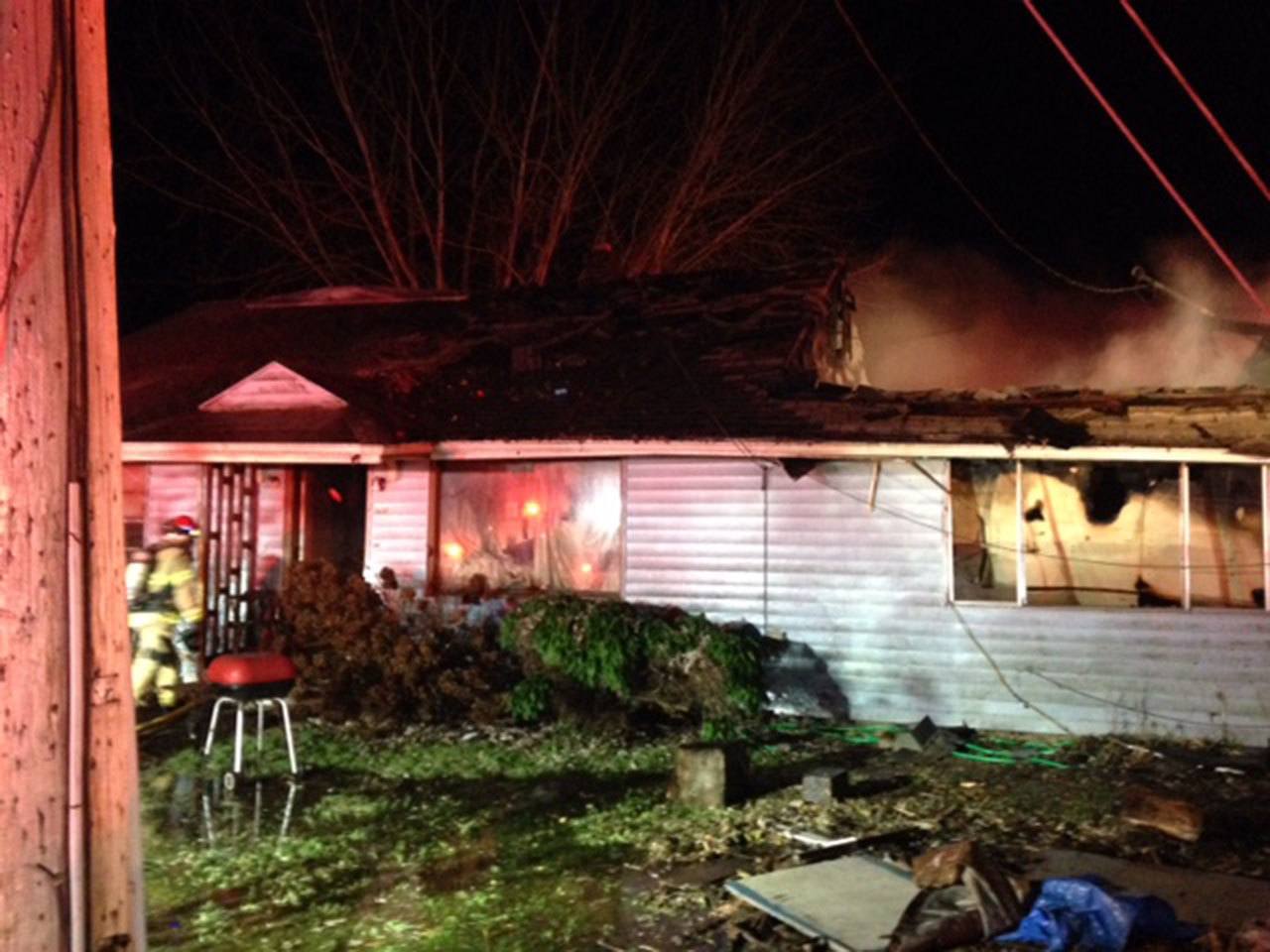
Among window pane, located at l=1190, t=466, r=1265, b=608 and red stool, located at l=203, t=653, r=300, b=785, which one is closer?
red stool, located at l=203, t=653, r=300, b=785

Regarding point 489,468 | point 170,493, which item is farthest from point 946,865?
point 170,493

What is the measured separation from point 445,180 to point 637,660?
50.3 ft

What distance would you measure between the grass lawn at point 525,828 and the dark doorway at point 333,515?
12.3 ft

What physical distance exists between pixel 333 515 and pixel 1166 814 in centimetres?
1051

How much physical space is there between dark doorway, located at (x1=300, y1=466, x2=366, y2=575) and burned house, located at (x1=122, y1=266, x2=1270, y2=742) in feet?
0.14

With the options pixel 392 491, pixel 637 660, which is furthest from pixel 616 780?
pixel 392 491

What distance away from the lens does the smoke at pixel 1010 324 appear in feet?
61.4

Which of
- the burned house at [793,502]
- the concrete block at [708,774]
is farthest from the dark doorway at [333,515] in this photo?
the concrete block at [708,774]

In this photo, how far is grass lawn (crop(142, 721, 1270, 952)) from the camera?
230 inches

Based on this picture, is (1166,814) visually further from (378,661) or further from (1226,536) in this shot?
(378,661)

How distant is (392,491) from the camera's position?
41.8ft

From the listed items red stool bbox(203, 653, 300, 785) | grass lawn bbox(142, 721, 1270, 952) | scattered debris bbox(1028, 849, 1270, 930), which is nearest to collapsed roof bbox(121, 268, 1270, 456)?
grass lawn bbox(142, 721, 1270, 952)

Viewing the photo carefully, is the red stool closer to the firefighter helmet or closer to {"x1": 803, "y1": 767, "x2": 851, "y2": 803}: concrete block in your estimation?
the firefighter helmet

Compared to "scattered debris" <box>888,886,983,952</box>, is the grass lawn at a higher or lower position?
lower
